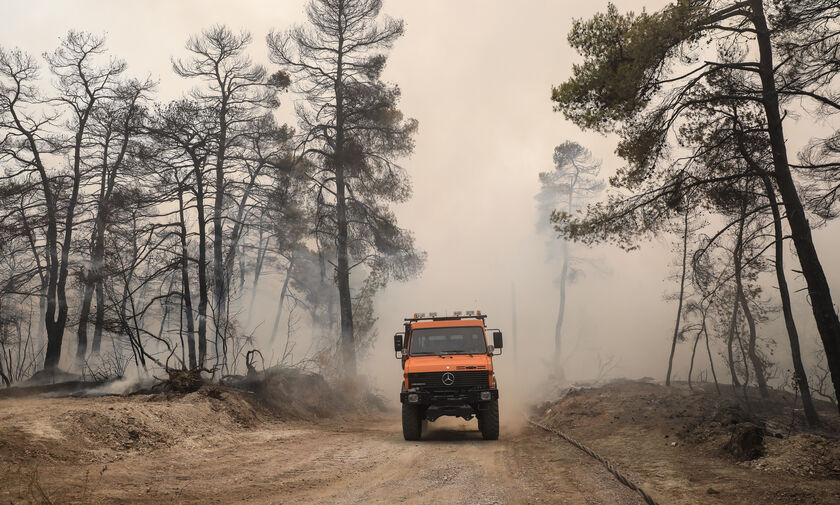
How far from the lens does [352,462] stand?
32.1ft

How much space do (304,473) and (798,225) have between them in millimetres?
11282

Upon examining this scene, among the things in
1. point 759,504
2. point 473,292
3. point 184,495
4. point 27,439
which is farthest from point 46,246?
point 473,292

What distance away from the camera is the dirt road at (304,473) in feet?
22.6

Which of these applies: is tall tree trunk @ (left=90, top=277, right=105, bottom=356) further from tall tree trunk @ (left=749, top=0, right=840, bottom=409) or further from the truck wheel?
tall tree trunk @ (left=749, top=0, right=840, bottom=409)

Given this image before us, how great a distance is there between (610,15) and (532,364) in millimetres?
42780

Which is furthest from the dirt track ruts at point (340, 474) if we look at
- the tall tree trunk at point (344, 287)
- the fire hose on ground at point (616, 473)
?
the tall tree trunk at point (344, 287)

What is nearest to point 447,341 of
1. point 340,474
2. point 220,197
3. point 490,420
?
point 490,420

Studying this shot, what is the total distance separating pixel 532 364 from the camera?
51.4 m

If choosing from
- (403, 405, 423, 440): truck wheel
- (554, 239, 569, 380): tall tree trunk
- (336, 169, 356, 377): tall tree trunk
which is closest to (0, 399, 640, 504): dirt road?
(403, 405, 423, 440): truck wheel

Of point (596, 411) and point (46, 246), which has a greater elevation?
point (46, 246)

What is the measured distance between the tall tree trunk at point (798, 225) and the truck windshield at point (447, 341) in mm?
7299

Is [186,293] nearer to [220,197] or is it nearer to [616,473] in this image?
[220,197]

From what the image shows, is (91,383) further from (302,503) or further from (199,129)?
(302,503)

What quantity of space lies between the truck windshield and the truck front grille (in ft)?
3.49
